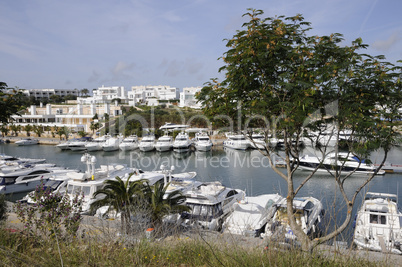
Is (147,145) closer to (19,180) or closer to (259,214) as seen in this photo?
(19,180)

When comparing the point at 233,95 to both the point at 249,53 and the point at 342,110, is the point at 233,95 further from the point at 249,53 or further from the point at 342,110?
the point at 342,110

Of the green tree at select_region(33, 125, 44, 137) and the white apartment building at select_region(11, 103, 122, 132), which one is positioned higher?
the white apartment building at select_region(11, 103, 122, 132)

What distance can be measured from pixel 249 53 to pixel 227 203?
24.6ft

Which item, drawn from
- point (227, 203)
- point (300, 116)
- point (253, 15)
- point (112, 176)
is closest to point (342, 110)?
point (300, 116)

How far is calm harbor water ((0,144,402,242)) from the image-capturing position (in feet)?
61.2

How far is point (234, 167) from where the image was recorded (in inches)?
1054

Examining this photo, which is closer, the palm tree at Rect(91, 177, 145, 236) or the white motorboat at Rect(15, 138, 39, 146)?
the palm tree at Rect(91, 177, 145, 236)

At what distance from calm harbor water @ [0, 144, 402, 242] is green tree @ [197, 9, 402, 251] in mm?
5347

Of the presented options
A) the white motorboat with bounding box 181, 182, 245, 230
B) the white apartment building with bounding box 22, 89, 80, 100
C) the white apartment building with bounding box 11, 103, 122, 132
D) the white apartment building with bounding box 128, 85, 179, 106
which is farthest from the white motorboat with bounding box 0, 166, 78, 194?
the white apartment building with bounding box 22, 89, 80, 100

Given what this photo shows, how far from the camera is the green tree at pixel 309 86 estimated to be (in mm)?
6402

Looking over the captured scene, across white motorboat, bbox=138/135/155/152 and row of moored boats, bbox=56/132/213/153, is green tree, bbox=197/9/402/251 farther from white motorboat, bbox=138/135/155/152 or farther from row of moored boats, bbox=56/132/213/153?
white motorboat, bbox=138/135/155/152

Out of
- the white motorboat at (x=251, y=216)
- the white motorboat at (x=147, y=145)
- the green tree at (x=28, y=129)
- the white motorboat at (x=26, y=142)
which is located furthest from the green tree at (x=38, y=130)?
the white motorboat at (x=251, y=216)

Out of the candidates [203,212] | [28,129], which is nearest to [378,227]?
[203,212]

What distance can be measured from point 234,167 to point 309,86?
68.0 feet
